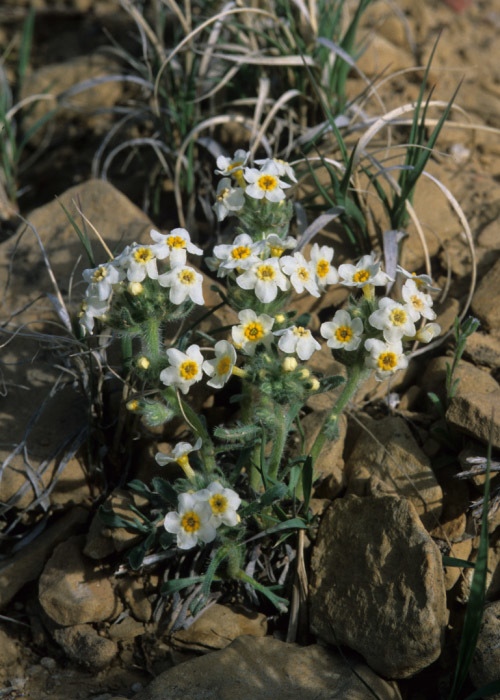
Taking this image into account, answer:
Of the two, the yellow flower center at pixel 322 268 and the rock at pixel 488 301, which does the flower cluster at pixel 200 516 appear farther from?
the rock at pixel 488 301

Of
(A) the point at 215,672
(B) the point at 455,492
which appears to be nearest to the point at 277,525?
(A) the point at 215,672

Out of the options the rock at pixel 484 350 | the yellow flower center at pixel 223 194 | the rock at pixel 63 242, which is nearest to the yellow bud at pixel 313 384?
the yellow flower center at pixel 223 194

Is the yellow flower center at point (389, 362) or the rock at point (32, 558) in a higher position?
the yellow flower center at point (389, 362)

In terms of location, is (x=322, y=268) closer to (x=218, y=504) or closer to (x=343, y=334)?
(x=343, y=334)

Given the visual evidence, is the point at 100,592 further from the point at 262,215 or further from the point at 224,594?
the point at 262,215

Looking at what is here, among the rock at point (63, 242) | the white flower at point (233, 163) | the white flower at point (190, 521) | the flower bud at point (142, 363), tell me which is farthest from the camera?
the rock at point (63, 242)

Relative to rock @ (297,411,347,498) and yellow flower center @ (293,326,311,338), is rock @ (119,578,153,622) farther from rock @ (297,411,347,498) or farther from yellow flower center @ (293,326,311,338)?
yellow flower center @ (293,326,311,338)

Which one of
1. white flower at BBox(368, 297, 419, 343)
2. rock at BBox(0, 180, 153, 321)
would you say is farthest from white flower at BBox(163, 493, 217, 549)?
rock at BBox(0, 180, 153, 321)
